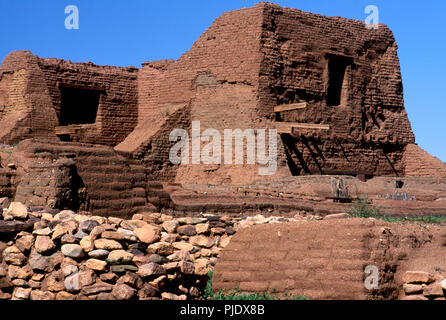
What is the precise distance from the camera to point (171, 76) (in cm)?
2164

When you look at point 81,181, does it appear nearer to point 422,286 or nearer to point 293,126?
point 422,286

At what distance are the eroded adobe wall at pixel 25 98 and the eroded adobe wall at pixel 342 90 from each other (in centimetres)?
755

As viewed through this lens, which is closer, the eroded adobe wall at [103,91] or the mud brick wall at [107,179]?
the mud brick wall at [107,179]

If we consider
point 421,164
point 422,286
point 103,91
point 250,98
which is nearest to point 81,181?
point 422,286

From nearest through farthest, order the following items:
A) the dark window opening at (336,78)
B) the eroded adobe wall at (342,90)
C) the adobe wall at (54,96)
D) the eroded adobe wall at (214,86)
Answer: the eroded adobe wall at (214,86)
the eroded adobe wall at (342,90)
the adobe wall at (54,96)
the dark window opening at (336,78)

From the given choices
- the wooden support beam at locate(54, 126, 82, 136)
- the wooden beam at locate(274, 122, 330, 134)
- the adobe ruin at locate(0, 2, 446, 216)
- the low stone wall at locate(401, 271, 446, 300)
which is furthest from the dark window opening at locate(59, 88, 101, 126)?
the low stone wall at locate(401, 271, 446, 300)

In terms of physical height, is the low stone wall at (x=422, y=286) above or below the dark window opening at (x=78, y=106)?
below

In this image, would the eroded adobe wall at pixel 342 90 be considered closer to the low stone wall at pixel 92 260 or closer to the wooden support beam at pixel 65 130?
the wooden support beam at pixel 65 130

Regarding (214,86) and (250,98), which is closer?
(250,98)

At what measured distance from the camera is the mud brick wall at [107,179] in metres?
9.52

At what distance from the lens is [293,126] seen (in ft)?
64.7

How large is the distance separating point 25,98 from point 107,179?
12547mm

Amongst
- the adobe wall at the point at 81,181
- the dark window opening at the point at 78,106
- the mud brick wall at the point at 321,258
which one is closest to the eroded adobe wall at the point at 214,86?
the dark window opening at the point at 78,106
